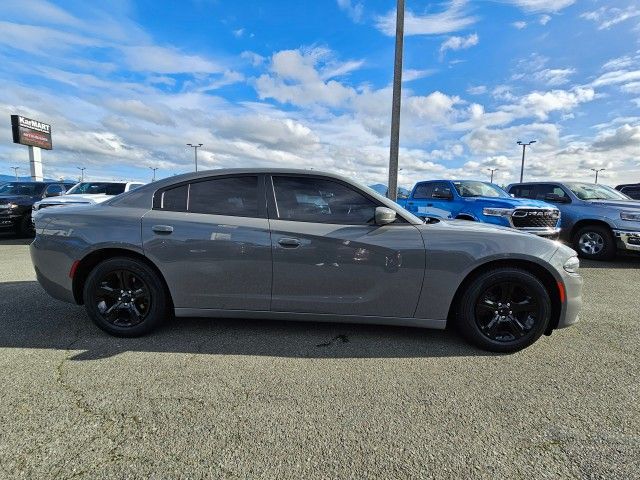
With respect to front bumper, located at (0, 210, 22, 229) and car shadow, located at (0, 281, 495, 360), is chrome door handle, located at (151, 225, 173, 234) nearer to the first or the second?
car shadow, located at (0, 281, 495, 360)

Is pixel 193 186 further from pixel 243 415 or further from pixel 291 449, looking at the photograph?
pixel 291 449

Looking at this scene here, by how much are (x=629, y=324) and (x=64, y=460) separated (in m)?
5.02

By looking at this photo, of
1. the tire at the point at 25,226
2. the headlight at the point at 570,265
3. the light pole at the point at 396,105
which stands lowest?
the tire at the point at 25,226

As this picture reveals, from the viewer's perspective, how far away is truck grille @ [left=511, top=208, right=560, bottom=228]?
6969 mm

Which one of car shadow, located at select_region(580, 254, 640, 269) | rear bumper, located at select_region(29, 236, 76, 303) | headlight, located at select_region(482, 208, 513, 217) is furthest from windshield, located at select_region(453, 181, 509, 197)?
rear bumper, located at select_region(29, 236, 76, 303)

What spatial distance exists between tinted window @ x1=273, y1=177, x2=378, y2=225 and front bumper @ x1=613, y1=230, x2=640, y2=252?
23.4 ft

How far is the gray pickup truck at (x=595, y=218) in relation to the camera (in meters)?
7.38

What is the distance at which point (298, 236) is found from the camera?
3.06 metres

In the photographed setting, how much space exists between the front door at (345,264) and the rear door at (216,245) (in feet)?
0.51

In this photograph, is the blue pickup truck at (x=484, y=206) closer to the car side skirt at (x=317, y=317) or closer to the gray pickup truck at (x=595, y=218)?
the gray pickup truck at (x=595, y=218)

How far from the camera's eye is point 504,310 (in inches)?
122

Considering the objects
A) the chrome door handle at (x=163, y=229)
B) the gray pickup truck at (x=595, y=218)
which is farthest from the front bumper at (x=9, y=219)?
the gray pickup truck at (x=595, y=218)

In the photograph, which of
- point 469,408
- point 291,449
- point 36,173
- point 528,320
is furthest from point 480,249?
point 36,173

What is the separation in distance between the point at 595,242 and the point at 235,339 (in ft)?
27.0
